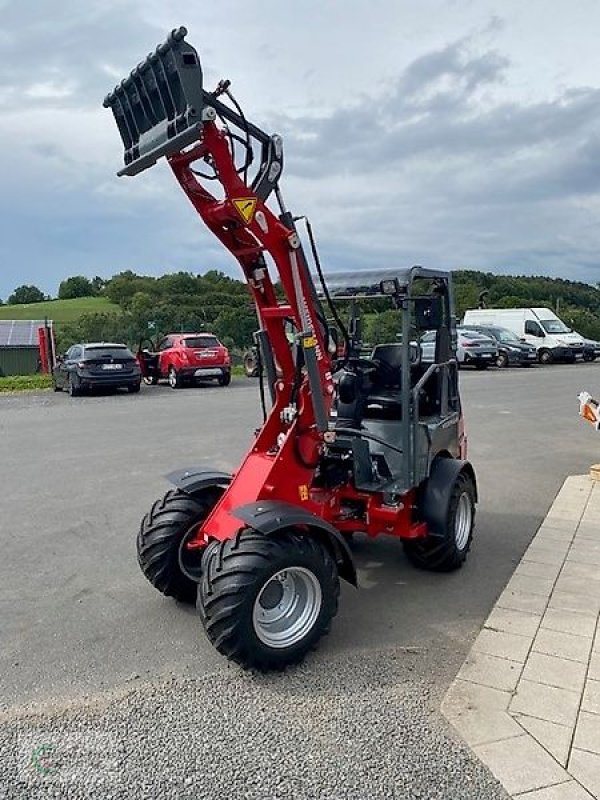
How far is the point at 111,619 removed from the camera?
4.66m

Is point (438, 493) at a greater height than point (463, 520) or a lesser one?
greater

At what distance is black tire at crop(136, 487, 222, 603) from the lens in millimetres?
4633

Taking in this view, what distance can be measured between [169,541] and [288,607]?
3.22ft

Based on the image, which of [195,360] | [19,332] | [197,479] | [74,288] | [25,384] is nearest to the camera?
[197,479]

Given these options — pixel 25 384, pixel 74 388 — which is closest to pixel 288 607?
pixel 74 388

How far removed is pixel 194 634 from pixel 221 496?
2.97ft

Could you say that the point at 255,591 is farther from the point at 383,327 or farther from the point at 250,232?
the point at 383,327

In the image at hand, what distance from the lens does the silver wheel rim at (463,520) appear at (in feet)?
18.0

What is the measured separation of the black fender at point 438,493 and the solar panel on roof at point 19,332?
31901mm

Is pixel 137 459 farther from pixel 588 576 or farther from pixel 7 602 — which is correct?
pixel 588 576

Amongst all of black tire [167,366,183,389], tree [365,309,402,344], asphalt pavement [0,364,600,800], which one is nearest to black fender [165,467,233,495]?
asphalt pavement [0,364,600,800]

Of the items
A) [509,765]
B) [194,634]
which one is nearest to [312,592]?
[194,634]

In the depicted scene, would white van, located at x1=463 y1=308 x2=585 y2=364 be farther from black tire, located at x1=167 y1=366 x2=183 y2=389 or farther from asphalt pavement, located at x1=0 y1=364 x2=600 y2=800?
asphalt pavement, located at x1=0 y1=364 x2=600 y2=800

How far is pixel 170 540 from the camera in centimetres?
462
